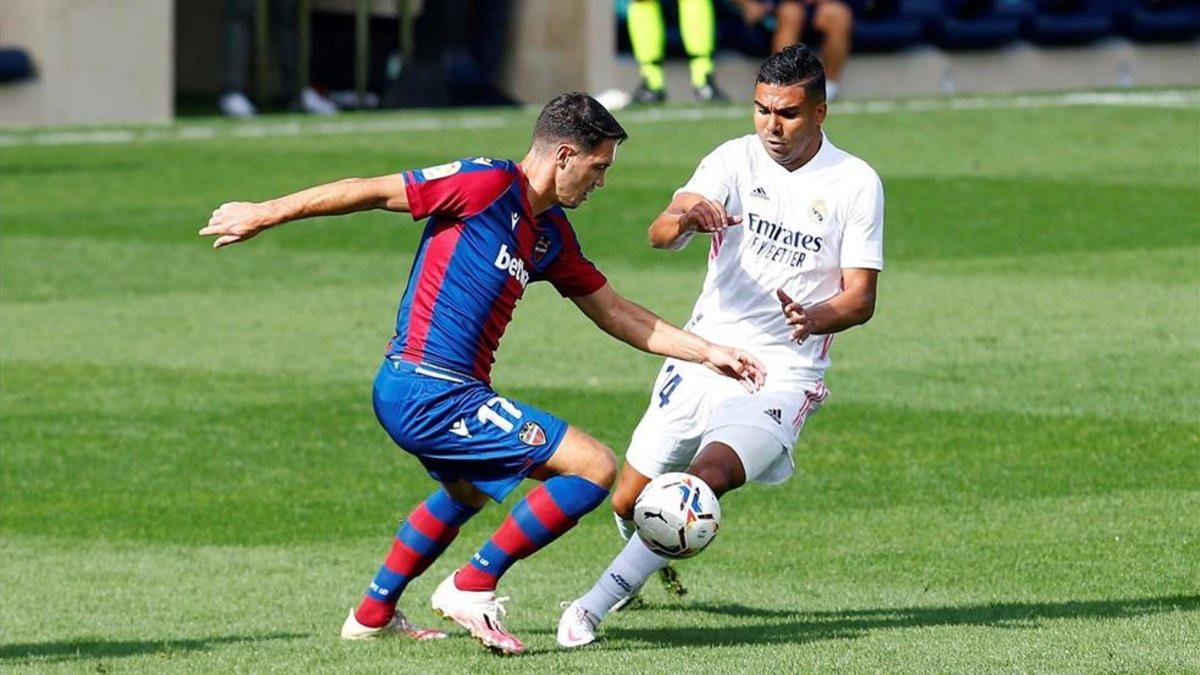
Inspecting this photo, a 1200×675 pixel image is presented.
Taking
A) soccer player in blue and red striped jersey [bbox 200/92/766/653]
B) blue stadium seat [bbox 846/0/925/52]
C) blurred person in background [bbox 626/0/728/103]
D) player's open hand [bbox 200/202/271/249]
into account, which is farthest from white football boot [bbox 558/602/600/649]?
blue stadium seat [bbox 846/0/925/52]

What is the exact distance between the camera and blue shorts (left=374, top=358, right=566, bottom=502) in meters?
7.45

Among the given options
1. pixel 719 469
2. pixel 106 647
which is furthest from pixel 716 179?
pixel 106 647

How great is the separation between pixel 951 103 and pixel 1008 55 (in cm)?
548

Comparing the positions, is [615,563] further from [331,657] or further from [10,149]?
[10,149]

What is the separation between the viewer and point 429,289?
7570 millimetres

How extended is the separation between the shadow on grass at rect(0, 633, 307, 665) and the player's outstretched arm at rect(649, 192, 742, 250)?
195cm

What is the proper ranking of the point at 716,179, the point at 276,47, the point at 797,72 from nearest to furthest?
the point at 797,72, the point at 716,179, the point at 276,47

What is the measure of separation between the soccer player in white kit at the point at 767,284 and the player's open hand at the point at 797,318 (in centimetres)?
2

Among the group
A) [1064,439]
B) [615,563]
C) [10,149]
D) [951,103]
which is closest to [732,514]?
[1064,439]

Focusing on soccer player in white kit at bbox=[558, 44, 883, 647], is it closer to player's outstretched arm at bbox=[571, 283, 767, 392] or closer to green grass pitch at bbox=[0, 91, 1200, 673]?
player's outstretched arm at bbox=[571, 283, 767, 392]

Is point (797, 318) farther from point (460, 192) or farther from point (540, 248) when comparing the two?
point (460, 192)

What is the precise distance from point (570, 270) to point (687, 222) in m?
0.43

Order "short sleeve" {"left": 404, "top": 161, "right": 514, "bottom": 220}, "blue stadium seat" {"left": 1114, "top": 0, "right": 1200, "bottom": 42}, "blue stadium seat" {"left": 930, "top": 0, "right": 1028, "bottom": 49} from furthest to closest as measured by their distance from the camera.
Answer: "blue stadium seat" {"left": 1114, "top": 0, "right": 1200, "bottom": 42} < "blue stadium seat" {"left": 930, "top": 0, "right": 1028, "bottom": 49} < "short sleeve" {"left": 404, "top": 161, "right": 514, "bottom": 220}

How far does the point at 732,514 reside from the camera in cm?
1090
